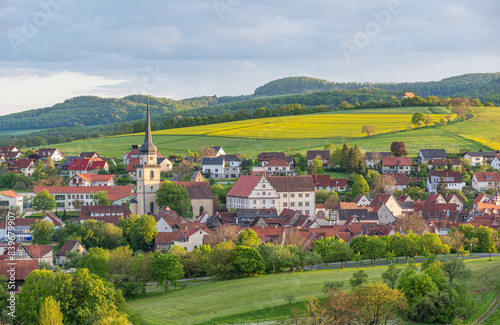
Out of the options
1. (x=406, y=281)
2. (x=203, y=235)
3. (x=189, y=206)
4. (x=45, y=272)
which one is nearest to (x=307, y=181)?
(x=189, y=206)

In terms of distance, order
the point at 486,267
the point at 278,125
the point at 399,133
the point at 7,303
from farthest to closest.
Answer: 1. the point at 278,125
2. the point at 399,133
3. the point at 486,267
4. the point at 7,303

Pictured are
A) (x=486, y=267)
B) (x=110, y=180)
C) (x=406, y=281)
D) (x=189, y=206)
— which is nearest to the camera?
(x=406, y=281)

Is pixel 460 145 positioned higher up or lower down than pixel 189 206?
higher up

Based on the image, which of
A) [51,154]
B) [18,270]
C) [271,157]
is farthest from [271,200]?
[51,154]

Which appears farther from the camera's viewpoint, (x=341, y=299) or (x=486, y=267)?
(x=486, y=267)

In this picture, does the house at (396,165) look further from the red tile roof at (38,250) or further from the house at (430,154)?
the red tile roof at (38,250)

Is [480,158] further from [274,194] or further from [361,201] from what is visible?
[274,194]

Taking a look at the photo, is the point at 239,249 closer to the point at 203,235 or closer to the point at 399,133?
the point at 203,235
